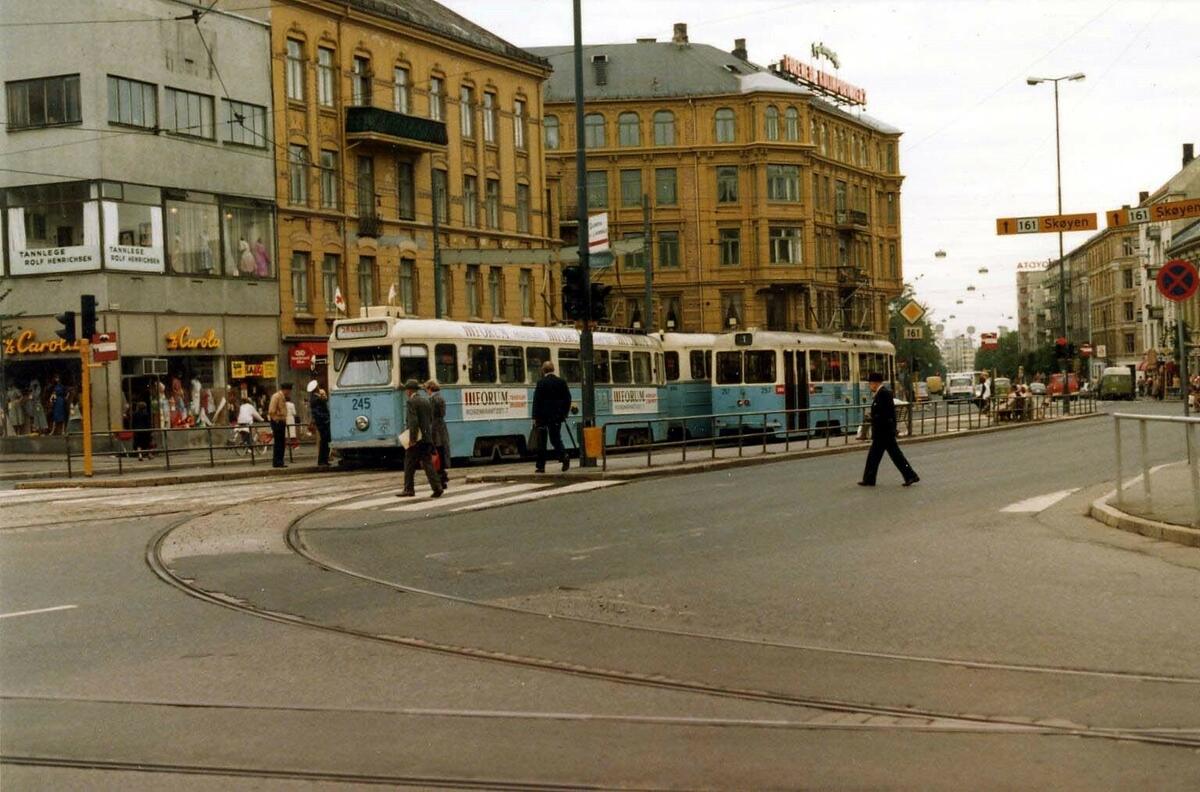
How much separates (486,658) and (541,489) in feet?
43.4

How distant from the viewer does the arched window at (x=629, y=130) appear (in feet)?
266

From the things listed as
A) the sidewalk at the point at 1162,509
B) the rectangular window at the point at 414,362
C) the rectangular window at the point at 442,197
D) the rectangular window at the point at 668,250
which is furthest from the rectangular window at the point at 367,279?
the sidewalk at the point at 1162,509

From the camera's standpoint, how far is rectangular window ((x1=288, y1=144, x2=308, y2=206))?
46.7m

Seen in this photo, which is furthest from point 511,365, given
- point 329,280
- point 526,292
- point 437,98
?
point 526,292

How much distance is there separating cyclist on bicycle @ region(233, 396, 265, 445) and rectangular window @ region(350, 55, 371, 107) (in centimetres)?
1159

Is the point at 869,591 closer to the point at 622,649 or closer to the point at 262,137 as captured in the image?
the point at 622,649

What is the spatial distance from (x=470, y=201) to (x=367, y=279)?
672 cm

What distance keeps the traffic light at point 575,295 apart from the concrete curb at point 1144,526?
10750 millimetres

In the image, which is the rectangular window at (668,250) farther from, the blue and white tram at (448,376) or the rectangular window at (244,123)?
the blue and white tram at (448,376)

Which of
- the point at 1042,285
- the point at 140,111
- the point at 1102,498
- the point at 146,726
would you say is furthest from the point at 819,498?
the point at 1042,285

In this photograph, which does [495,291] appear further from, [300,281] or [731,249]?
[731,249]

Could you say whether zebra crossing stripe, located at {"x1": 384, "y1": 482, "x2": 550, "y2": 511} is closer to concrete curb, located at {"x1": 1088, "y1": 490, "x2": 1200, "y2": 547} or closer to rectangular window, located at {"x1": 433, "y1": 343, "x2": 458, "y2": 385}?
rectangular window, located at {"x1": 433, "y1": 343, "x2": 458, "y2": 385}

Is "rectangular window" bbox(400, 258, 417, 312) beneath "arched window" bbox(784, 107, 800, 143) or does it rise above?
beneath

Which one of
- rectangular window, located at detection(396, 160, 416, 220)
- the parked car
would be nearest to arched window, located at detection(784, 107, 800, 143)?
the parked car
